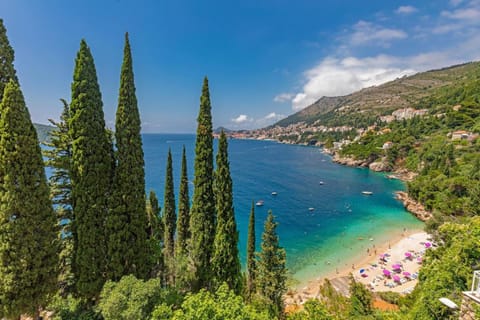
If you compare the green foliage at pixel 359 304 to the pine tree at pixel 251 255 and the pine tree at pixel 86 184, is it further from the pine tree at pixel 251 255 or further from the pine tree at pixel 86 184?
the pine tree at pixel 86 184

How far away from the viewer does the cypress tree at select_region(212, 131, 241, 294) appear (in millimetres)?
13148

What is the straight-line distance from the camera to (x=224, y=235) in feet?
43.3

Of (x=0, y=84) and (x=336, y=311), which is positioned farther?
(x=336, y=311)

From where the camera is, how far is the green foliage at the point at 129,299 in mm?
7461

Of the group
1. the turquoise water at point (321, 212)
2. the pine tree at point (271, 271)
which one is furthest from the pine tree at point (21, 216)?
the turquoise water at point (321, 212)

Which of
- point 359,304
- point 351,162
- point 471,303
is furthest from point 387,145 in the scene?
point 471,303

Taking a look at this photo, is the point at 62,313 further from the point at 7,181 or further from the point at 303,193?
the point at 303,193

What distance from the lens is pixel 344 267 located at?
30094 millimetres

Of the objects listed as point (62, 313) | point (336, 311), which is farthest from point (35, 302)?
point (336, 311)

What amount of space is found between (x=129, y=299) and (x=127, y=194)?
4.75 m

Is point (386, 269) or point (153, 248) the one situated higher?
point (153, 248)

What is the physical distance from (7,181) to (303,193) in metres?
59.4

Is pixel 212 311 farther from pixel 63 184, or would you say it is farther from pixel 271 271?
pixel 63 184

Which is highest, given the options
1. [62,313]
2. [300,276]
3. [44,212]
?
[44,212]
